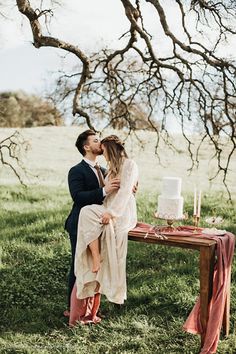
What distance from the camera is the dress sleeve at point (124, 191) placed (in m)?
4.89

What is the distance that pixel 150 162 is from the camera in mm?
17750

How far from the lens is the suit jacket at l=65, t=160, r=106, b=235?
16.6 feet

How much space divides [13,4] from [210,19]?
2493 millimetres

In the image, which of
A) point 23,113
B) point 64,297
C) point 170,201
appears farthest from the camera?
point 23,113

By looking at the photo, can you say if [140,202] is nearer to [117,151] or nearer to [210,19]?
[210,19]

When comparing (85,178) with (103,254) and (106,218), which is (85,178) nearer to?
(106,218)

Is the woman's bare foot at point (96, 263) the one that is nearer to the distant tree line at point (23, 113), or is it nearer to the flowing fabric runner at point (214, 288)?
the flowing fabric runner at point (214, 288)

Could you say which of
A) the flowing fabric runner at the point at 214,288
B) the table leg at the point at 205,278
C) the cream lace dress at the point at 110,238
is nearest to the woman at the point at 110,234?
the cream lace dress at the point at 110,238

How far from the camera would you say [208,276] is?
457cm

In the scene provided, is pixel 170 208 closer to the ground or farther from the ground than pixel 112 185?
closer to the ground

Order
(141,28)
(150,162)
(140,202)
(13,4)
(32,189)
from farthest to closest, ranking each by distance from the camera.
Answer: (150,162)
(32,189)
(140,202)
(141,28)
(13,4)

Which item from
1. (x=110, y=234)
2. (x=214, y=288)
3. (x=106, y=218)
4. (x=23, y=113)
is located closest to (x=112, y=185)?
(x=106, y=218)

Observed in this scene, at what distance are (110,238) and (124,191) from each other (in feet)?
1.36

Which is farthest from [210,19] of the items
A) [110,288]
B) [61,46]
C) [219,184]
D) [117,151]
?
[219,184]
